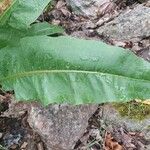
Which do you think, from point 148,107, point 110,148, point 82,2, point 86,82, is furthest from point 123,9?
point 86,82

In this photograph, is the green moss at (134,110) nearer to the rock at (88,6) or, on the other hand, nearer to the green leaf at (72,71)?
the green leaf at (72,71)

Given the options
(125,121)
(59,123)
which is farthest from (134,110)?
(59,123)

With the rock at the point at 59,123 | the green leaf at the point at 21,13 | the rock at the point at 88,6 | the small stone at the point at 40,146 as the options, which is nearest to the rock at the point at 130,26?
the rock at the point at 88,6

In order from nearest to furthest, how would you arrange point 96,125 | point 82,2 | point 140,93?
1. point 140,93
2. point 96,125
3. point 82,2

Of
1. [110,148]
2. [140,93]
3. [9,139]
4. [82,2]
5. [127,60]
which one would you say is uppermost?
[127,60]

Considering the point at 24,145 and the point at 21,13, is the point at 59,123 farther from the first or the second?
the point at 21,13

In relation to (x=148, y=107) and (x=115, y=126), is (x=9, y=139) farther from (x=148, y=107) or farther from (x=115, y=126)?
(x=148, y=107)
